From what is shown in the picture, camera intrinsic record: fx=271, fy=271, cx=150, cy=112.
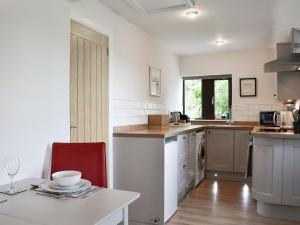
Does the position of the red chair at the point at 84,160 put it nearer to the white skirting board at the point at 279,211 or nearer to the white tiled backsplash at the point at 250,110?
the white skirting board at the point at 279,211

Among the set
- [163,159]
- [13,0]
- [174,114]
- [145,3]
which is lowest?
[163,159]

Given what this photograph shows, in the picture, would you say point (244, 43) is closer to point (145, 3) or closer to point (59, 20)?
point (145, 3)

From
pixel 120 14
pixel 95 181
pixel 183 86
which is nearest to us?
pixel 95 181

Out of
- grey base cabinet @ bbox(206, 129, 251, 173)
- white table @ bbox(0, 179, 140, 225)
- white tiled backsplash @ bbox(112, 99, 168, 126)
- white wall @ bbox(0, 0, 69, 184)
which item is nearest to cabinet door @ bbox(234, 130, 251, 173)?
grey base cabinet @ bbox(206, 129, 251, 173)

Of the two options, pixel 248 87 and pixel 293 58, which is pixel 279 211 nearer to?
pixel 293 58

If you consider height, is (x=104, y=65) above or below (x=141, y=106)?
above

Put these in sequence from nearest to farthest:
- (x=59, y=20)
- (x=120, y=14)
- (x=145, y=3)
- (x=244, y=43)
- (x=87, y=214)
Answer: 1. (x=87, y=214)
2. (x=59, y=20)
3. (x=145, y=3)
4. (x=120, y=14)
5. (x=244, y=43)

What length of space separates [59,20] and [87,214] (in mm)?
1627

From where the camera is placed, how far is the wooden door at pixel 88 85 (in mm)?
2445

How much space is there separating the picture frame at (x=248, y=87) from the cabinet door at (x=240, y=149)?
81 centimetres

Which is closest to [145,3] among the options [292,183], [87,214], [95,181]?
[95,181]

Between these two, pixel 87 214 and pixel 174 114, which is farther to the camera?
pixel 174 114

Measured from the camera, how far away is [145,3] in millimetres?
2566

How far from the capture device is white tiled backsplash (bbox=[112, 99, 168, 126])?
3.15m
